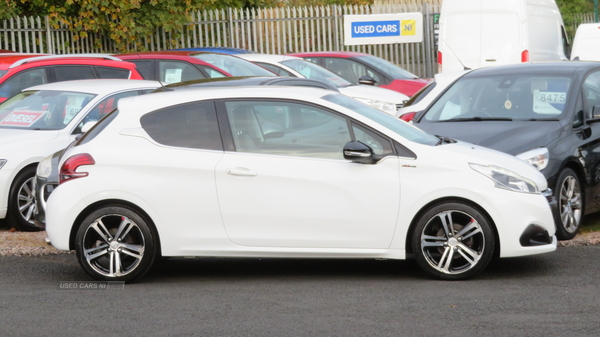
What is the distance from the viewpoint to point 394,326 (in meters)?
5.29

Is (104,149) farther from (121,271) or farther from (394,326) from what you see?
(394,326)

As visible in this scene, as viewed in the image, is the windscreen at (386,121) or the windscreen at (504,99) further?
the windscreen at (504,99)

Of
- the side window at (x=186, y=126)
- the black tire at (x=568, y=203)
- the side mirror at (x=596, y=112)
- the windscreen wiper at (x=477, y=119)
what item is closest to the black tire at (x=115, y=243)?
the side window at (x=186, y=126)

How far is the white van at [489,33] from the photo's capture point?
57.1 ft

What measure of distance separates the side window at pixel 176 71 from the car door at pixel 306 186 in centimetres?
687

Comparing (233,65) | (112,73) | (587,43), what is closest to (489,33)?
(587,43)

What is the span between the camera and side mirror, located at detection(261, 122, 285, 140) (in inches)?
259

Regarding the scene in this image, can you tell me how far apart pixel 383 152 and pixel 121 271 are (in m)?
2.13

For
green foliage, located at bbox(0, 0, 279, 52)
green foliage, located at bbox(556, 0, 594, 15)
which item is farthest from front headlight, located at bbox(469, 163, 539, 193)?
green foliage, located at bbox(556, 0, 594, 15)

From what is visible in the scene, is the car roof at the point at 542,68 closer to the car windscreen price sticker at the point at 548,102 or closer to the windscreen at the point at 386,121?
the car windscreen price sticker at the point at 548,102

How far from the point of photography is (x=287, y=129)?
259 inches

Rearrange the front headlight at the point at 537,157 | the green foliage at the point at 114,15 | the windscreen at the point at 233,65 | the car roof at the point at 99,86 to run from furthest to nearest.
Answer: the green foliage at the point at 114,15
the windscreen at the point at 233,65
the car roof at the point at 99,86
the front headlight at the point at 537,157

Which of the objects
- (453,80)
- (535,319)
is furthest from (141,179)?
(453,80)

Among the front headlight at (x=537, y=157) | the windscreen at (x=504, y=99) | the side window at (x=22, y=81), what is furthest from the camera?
the side window at (x=22, y=81)
